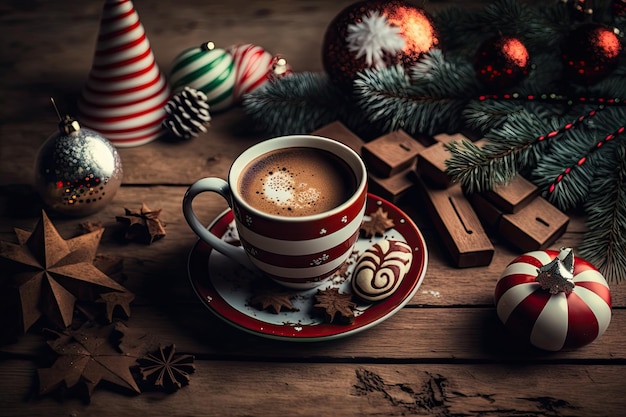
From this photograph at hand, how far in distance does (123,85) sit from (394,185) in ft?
1.93

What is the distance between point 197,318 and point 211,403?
15cm

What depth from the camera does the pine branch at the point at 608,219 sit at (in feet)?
3.15

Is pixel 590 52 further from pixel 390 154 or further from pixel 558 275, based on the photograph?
pixel 558 275

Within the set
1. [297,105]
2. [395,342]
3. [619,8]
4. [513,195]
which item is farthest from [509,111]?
[395,342]

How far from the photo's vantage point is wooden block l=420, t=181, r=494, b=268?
95cm

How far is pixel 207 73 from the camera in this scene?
1.26 metres

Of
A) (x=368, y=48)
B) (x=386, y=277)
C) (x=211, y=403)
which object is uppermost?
(x=368, y=48)

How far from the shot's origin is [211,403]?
80cm

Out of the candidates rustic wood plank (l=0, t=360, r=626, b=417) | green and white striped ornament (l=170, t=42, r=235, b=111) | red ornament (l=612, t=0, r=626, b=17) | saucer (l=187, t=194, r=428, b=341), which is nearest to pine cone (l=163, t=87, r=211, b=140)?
green and white striped ornament (l=170, t=42, r=235, b=111)

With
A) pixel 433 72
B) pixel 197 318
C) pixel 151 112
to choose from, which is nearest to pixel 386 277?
pixel 197 318

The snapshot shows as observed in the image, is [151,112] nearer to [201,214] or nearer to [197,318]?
[201,214]

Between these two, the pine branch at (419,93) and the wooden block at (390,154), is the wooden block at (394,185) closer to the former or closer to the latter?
the wooden block at (390,154)

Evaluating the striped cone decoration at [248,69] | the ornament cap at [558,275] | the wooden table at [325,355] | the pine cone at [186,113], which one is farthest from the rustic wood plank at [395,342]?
the striped cone decoration at [248,69]

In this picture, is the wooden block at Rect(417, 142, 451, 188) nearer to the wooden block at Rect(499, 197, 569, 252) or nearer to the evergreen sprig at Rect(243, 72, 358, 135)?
the wooden block at Rect(499, 197, 569, 252)
